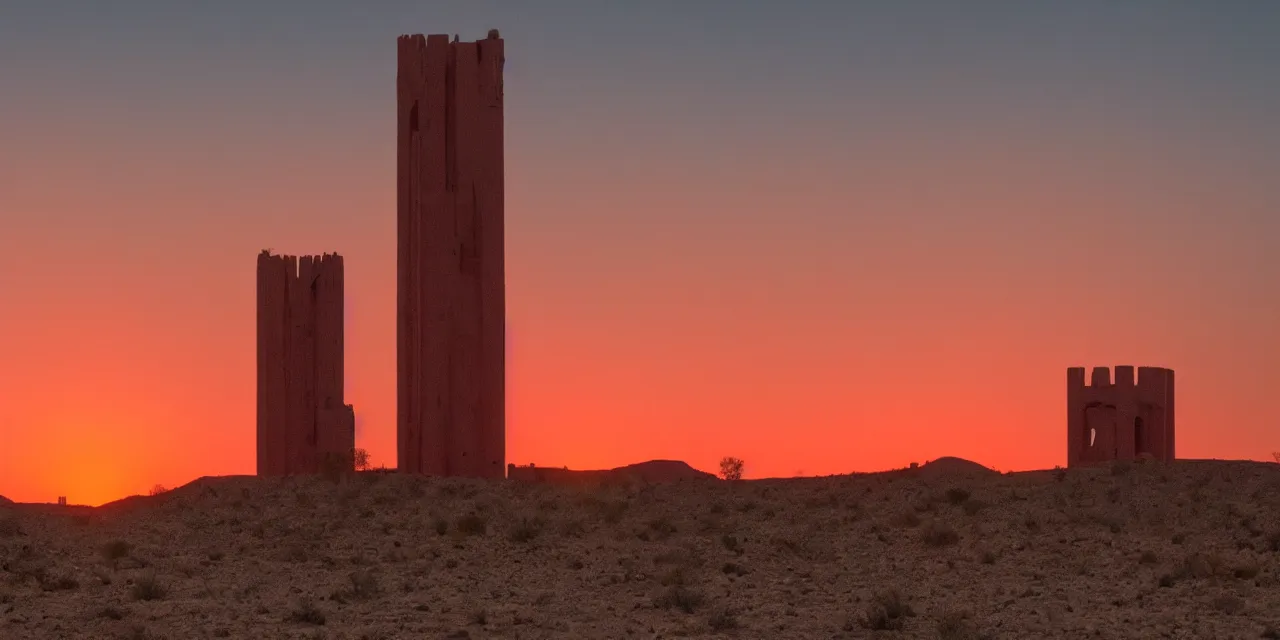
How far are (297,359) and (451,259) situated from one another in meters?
6.33

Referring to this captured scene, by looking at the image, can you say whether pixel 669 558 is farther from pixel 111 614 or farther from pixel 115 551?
pixel 115 551

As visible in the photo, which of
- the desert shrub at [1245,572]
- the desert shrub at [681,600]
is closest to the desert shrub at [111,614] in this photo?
the desert shrub at [681,600]

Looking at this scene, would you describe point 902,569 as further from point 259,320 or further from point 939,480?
point 259,320

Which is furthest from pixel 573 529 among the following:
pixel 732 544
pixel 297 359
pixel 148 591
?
pixel 297 359

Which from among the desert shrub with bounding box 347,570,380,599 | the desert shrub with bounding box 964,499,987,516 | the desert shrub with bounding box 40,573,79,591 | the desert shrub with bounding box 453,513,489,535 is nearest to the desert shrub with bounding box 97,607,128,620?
the desert shrub with bounding box 40,573,79,591

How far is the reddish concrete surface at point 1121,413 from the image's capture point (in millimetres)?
45312

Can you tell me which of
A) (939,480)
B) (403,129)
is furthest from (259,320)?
(939,480)

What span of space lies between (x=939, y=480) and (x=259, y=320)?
1640 centimetres

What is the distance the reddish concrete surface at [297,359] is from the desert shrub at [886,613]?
18635 mm

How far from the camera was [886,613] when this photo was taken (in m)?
25.3

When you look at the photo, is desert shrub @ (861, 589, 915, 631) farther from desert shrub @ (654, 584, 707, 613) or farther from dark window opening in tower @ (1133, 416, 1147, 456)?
dark window opening in tower @ (1133, 416, 1147, 456)

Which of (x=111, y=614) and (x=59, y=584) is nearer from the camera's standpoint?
(x=111, y=614)

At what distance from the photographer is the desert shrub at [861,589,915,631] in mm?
24969

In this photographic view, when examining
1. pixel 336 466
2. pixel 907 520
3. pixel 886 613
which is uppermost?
pixel 336 466
